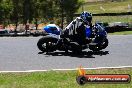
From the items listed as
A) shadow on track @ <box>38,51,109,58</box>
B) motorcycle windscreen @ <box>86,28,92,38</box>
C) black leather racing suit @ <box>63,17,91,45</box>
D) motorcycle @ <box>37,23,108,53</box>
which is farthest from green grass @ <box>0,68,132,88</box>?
motorcycle windscreen @ <box>86,28,92,38</box>

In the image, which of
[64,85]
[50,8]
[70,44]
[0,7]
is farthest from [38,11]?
[64,85]

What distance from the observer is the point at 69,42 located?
15.0 meters

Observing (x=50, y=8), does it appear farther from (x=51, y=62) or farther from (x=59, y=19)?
(x=51, y=62)

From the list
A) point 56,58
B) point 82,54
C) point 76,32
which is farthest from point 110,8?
point 56,58

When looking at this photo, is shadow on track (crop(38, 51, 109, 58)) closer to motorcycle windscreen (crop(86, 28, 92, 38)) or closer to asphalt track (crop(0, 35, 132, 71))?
asphalt track (crop(0, 35, 132, 71))

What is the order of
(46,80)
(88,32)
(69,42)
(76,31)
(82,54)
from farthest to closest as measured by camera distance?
(88,32) < (76,31) < (69,42) < (82,54) < (46,80)

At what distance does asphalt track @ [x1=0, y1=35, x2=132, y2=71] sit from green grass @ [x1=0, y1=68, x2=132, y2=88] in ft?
4.01

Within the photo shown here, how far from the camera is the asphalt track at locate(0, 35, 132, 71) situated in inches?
467

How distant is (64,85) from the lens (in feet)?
28.4

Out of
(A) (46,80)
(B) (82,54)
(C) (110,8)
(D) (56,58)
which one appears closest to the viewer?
(A) (46,80)

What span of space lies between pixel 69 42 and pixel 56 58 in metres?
1.48

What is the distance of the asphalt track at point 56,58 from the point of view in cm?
1187

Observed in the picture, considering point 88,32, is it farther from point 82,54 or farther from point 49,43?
point 49,43

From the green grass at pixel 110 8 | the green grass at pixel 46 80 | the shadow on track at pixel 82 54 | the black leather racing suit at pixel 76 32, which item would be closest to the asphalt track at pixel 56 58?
the shadow on track at pixel 82 54
